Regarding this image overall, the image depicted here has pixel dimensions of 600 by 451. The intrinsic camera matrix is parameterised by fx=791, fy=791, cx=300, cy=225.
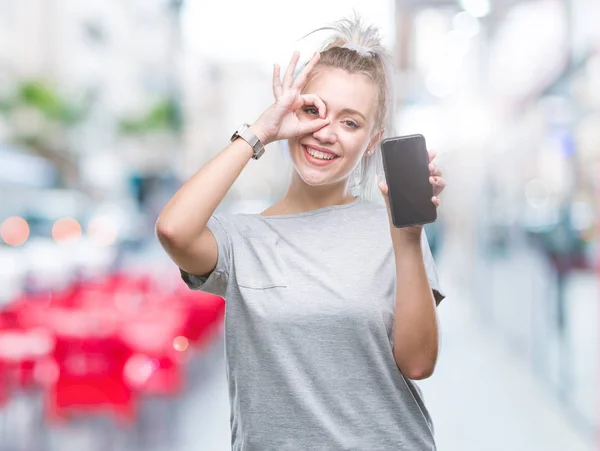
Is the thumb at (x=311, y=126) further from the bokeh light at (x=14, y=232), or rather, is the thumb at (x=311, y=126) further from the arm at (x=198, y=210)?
the bokeh light at (x=14, y=232)

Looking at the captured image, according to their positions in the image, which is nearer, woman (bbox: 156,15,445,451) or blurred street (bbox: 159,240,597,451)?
woman (bbox: 156,15,445,451)

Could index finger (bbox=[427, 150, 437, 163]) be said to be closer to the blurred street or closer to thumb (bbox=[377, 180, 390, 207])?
thumb (bbox=[377, 180, 390, 207])

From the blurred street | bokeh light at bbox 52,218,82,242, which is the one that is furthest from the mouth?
bokeh light at bbox 52,218,82,242

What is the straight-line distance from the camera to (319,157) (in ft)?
4.53

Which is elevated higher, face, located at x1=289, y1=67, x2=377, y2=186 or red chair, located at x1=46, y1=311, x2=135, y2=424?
face, located at x1=289, y1=67, x2=377, y2=186

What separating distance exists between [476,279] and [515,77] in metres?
3.29

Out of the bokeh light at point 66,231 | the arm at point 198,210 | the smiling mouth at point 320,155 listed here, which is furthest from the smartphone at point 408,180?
the bokeh light at point 66,231

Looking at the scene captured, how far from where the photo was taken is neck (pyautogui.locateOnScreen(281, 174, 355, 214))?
1450 millimetres

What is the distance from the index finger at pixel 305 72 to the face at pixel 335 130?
33mm

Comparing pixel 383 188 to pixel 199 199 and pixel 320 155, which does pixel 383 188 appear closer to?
pixel 320 155

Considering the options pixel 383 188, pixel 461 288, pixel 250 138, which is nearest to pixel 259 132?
pixel 250 138

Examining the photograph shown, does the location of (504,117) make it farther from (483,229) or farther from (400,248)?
(400,248)

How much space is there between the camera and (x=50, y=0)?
1321 inches

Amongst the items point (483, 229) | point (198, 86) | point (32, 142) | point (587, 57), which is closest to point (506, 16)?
point (483, 229)
